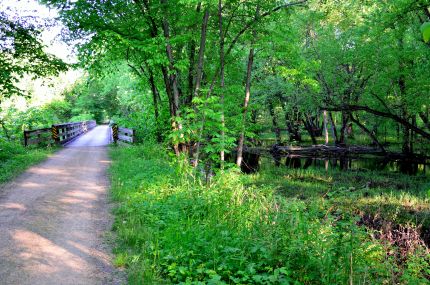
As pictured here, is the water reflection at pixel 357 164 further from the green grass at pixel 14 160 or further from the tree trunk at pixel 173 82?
the green grass at pixel 14 160

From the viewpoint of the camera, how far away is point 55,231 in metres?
6.11

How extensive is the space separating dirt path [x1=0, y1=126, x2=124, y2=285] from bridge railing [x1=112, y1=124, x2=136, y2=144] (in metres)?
9.68

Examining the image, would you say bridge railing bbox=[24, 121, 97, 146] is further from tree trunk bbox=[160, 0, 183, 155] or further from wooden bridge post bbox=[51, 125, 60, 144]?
tree trunk bbox=[160, 0, 183, 155]

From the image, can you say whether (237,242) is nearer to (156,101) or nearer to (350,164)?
(156,101)

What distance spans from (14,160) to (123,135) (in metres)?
9.90

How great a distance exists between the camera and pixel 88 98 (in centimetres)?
6125

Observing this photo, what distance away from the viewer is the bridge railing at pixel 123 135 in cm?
2069

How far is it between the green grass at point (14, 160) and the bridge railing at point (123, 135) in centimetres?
518

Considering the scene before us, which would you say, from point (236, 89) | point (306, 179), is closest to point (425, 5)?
point (236, 89)

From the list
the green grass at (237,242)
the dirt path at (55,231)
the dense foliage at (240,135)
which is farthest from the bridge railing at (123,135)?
the green grass at (237,242)

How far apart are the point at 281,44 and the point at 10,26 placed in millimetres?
9600

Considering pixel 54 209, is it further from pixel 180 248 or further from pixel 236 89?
pixel 236 89

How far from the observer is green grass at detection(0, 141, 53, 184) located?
1093 centimetres

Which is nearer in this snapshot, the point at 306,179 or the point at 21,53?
the point at 21,53
